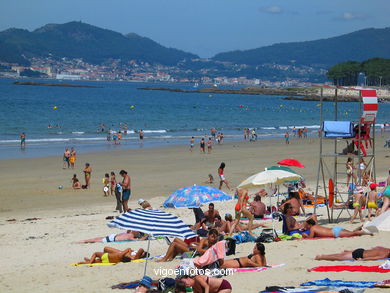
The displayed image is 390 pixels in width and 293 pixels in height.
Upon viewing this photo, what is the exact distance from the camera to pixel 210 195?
1279cm

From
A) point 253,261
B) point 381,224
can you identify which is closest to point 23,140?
point 381,224

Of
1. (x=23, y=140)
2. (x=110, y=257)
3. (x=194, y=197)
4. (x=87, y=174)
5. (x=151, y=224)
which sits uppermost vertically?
(x=151, y=224)

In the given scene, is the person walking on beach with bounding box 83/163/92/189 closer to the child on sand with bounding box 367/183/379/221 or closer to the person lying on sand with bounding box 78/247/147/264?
the child on sand with bounding box 367/183/379/221

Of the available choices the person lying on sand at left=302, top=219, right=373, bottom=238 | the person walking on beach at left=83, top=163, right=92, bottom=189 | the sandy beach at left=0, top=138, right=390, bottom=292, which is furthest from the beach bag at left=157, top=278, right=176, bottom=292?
the person walking on beach at left=83, top=163, right=92, bottom=189

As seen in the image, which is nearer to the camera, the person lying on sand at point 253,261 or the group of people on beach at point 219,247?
the group of people on beach at point 219,247

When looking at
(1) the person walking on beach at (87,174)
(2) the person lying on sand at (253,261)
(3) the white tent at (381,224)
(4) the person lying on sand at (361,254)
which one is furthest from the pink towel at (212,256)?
(1) the person walking on beach at (87,174)

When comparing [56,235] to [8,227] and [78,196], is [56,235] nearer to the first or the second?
[8,227]

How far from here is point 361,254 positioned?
935 centimetres

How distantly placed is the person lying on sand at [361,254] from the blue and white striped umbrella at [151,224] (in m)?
2.31

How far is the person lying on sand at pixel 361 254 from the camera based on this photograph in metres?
9.25

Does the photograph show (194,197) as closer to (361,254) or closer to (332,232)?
(332,232)

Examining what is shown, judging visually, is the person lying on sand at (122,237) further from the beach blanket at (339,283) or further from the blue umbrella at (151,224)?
Answer: the beach blanket at (339,283)

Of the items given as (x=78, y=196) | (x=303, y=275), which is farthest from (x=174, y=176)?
(x=303, y=275)

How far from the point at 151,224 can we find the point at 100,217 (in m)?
7.28
